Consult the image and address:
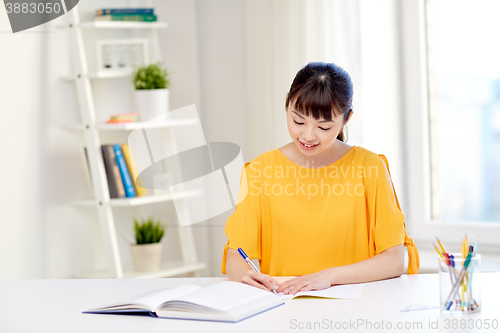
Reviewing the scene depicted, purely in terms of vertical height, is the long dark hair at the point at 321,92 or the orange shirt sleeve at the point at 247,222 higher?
the long dark hair at the point at 321,92

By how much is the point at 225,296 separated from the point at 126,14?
190 centimetres

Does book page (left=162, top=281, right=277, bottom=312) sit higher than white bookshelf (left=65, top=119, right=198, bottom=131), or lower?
lower

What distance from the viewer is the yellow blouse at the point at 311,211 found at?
1722mm

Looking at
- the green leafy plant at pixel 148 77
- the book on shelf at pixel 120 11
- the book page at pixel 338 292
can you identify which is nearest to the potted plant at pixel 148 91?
the green leafy plant at pixel 148 77

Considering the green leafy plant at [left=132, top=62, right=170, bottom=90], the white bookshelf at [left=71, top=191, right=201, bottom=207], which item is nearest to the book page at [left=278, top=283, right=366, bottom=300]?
the white bookshelf at [left=71, top=191, right=201, bottom=207]

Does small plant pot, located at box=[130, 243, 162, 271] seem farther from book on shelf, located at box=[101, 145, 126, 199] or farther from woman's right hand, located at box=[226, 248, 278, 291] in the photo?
woman's right hand, located at box=[226, 248, 278, 291]

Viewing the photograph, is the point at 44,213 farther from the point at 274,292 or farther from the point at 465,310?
the point at 465,310

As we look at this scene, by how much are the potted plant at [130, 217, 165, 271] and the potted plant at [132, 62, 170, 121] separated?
534 mm

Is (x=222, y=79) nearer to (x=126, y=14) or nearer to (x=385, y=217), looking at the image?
(x=126, y=14)

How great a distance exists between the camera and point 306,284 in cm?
139

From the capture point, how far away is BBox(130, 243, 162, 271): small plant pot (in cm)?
269

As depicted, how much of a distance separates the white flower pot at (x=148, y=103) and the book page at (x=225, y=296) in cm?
153

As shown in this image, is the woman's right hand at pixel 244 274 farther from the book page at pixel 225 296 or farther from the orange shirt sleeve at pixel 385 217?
the orange shirt sleeve at pixel 385 217

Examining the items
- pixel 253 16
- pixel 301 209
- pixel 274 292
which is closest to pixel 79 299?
pixel 274 292
